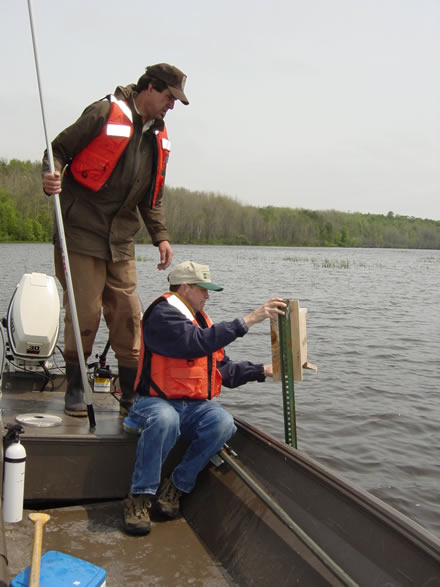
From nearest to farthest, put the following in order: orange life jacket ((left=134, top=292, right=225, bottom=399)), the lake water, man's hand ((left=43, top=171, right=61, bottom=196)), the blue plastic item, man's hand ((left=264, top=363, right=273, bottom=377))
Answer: the blue plastic item, orange life jacket ((left=134, top=292, right=225, bottom=399)), man's hand ((left=43, top=171, right=61, bottom=196)), man's hand ((left=264, top=363, right=273, bottom=377)), the lake water

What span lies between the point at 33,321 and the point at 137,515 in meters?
2.40

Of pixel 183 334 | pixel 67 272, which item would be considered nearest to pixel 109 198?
pixel 67 272

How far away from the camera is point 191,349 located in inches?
135

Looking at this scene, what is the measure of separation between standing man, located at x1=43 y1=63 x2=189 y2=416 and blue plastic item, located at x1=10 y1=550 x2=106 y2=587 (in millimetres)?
1734

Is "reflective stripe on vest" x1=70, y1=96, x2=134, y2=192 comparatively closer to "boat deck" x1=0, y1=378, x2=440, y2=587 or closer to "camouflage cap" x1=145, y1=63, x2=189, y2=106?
"camouflage cap" x1=145, y1=63, x2=189, y2=106

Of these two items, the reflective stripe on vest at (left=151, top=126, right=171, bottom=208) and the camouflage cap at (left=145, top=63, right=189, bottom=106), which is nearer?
the camouflage cap at (left=145, top=63, right=189, bottom=106)

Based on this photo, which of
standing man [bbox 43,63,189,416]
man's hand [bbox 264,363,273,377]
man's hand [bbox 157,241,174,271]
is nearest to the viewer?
man's hand [bbox 264,363,273,377]

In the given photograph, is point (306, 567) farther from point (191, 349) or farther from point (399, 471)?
point (399, 471)

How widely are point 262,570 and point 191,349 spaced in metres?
1.17

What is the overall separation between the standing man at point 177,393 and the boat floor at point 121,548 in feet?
0.34

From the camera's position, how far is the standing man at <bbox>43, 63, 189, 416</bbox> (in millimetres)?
4062

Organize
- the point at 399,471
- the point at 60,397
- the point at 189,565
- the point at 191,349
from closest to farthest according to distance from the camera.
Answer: the point at 189,565 < the point at 191,349 < the point at 60,397 < the point at 399,471

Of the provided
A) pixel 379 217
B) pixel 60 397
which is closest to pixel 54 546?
pixel 60 397

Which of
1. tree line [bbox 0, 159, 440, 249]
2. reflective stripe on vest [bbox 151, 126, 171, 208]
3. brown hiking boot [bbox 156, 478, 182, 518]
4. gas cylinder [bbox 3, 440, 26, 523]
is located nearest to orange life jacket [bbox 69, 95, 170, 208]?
reflective stripe on vest [bbox 151, 126, 171, 208]
